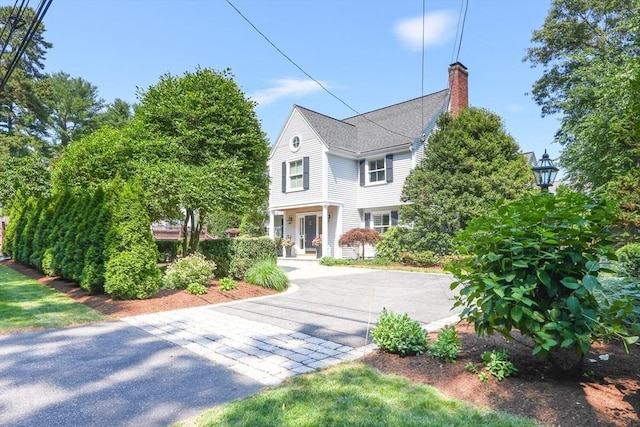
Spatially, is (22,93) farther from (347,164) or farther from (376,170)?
(376,170)

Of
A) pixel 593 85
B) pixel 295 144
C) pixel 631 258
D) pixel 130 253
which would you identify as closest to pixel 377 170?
pixel 295 144

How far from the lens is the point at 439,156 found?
590 inches

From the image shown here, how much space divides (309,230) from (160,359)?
56.6 feet

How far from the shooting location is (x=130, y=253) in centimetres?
721

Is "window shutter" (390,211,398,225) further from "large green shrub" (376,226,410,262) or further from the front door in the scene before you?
the front door

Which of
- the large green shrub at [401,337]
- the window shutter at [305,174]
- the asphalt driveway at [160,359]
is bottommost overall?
the asphalt driveway at [160,359]

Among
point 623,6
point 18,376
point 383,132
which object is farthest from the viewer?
point 383,132

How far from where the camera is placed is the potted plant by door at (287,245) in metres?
20.9

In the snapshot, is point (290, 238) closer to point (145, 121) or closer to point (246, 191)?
point (246, 191)

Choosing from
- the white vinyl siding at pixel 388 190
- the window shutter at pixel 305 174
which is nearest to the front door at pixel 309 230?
the window shutter at pixel 305 174

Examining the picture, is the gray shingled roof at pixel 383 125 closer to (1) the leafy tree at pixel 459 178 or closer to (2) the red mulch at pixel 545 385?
(1) the leafy tree at pixel 459 178

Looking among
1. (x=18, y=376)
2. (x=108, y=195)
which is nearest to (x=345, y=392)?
(x=18, y=376)

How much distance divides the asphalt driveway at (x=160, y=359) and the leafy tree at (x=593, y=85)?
15.0 feet

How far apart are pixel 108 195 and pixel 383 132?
49.7ft
